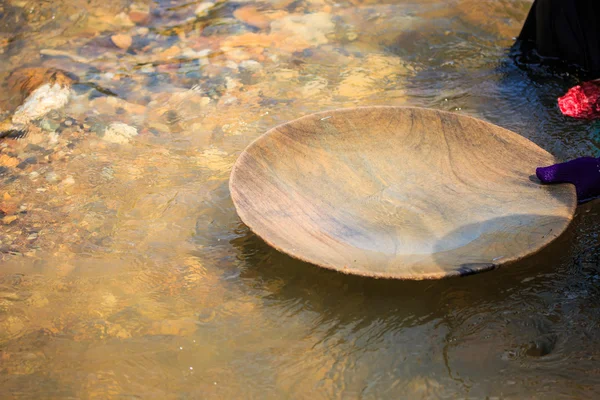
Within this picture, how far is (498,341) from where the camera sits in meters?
1.67

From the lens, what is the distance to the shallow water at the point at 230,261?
1.60m

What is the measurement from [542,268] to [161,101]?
74.9 inches

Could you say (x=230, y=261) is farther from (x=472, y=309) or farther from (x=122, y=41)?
(x=122, y=41)

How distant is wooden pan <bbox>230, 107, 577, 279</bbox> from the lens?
1698 mm

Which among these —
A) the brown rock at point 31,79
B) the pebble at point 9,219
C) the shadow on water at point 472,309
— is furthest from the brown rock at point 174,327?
the brown rock at point 31,79

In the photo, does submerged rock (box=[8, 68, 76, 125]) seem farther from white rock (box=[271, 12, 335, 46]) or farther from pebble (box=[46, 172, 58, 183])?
white rock (box=[271, 12, 335, 46])

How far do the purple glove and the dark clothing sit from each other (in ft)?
4.22

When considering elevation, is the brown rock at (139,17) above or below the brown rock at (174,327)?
above

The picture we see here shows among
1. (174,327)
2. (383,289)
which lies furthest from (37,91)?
(383,289)

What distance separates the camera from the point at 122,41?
11.4 ft

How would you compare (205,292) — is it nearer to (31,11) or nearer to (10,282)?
(10,282)

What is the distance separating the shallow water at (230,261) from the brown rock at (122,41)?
0.02 meters

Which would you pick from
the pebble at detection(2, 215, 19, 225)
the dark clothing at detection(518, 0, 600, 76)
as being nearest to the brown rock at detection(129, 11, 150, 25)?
the pebble at detection(2, 215, 19, 225)

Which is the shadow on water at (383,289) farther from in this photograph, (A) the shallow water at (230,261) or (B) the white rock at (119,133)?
(B) the white rock at (119,133)
